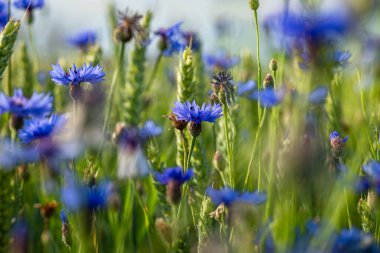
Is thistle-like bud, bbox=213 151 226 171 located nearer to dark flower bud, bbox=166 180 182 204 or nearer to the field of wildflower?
the field of wildflower

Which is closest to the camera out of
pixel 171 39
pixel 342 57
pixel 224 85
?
pixel 224 85

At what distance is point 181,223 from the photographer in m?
1.35

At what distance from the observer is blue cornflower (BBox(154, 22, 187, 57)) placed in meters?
2.22

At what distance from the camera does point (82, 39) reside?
10.1 ft

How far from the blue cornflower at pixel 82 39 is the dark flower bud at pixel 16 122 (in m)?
1.69

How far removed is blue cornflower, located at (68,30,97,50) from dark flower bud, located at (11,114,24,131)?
1.69 metres

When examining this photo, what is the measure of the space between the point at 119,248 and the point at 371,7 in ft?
2.74

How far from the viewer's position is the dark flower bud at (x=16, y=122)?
1397mm

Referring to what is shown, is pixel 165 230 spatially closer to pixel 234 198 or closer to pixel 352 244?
pixel 234 198

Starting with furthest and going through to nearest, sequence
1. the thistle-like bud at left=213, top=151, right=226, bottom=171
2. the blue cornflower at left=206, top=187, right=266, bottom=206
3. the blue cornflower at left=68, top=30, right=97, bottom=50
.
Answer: the blue cornflower at left=68, top=30, right=97, bottom=50, the thistle-like bud at left=213, top=151, right=226, bottom=171, the blue cornflower at left=206, top=187, right=266, bottom=206

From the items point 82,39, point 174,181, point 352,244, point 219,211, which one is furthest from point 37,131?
point 82,39

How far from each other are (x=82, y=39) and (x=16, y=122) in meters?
1.75

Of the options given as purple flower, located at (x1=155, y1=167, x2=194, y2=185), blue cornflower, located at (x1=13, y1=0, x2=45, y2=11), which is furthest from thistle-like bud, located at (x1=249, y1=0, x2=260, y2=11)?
blue cornflower, located at (x1=13, y1=0, x2=45, y2=11)

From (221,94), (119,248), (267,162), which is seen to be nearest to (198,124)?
(221,94)
